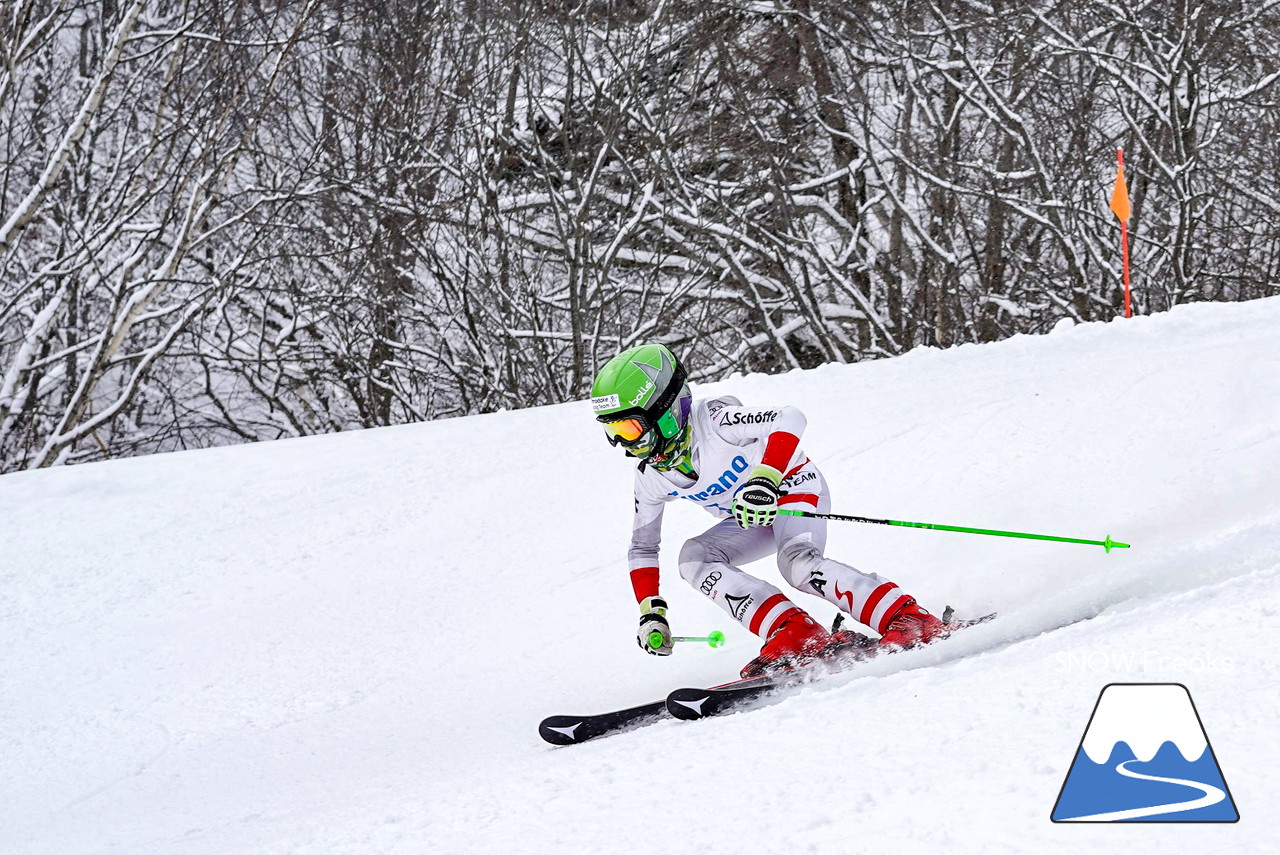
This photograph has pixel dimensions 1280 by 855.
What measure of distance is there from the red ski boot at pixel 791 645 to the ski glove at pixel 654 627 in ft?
1.02

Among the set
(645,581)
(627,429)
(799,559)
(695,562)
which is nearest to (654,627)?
(645,581)

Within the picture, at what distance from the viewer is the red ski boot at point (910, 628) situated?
4.08 m

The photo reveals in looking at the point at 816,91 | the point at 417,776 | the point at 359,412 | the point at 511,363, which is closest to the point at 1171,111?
the point at 816,91

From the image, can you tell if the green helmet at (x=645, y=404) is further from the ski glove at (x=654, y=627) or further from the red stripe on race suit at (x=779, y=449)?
the ski glove at (x=654, y=627)

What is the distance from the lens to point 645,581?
4.66 metres

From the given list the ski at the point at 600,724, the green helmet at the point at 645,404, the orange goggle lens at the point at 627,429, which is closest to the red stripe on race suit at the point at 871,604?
the ski at the point at 600,724

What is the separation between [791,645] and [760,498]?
1.85 ft

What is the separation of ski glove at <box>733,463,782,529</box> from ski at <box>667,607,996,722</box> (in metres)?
0.53

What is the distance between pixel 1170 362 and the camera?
698cm

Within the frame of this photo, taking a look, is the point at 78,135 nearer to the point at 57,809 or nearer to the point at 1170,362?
the point at 57,809

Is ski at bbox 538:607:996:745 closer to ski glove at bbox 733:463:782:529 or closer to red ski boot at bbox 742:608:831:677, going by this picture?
red ski boot at bbox 742:608:831:677

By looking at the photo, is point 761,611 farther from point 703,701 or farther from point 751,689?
point 703,701

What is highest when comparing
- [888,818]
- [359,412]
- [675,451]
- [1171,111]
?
[1171,111]

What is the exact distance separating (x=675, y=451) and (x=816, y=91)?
13.8 meters
